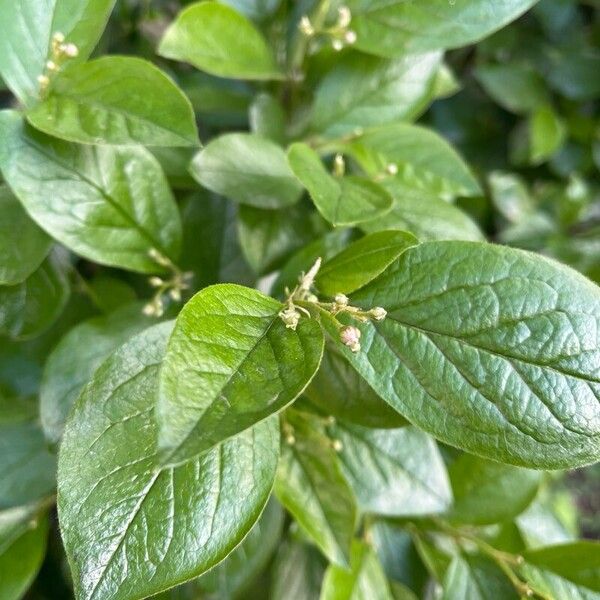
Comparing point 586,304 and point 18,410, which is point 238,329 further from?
point 18,410

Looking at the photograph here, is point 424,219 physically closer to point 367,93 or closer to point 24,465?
point 367,93

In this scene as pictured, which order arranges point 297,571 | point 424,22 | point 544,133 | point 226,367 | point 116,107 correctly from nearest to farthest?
1. point 226,367
2. point 116,107
3. point 424,22
4. point 297,571
5. point 544,133

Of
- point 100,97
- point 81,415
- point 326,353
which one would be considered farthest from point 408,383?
point 100,97

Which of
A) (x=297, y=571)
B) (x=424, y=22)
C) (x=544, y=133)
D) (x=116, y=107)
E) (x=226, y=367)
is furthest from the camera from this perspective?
(x=544, y=133)

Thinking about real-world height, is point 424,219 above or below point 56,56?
below

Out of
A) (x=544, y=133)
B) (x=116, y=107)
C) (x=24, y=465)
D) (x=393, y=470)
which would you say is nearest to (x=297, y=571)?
(x=393, y=470)

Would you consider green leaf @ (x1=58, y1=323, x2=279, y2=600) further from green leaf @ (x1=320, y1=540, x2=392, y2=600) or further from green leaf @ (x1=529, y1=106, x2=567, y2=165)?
green leaf @ (x1=529, y1=106, x2=567, y2=165)

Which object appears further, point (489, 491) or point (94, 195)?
point (489, 491)
